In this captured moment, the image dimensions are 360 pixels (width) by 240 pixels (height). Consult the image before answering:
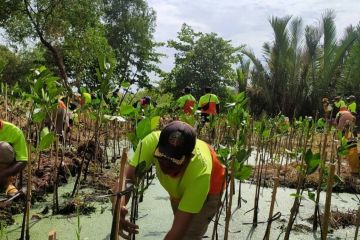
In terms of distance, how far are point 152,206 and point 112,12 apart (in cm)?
2082

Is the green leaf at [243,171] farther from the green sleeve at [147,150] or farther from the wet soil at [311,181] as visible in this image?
the wet soil at [311,181]

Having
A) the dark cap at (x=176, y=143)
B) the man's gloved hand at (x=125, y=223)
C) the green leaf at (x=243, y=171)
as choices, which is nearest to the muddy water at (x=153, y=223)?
the green leaf at (x=243, y=171)

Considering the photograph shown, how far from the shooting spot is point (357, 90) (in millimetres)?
16828

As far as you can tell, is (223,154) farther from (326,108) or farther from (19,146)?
(326,108)

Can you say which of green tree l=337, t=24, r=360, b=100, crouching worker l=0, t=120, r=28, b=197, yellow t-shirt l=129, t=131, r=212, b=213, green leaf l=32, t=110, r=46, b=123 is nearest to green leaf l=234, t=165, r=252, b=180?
yellow t-shirt l=129, t=131, r=212, b=213

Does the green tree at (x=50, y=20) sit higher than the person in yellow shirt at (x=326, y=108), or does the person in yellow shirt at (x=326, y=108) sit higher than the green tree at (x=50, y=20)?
the green tree at (x=50, y=20)

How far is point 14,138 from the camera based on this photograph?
129 inches

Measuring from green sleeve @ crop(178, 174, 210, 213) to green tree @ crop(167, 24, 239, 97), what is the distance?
1694 centimetres

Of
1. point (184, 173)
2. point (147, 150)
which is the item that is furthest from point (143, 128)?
point (184, 173)

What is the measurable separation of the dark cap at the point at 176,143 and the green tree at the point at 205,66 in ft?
55.8

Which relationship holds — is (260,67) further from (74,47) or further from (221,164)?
(221,164)

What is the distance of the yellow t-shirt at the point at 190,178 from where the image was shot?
1910 millimetres

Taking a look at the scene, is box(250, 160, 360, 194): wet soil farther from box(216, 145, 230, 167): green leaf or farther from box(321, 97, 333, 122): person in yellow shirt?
box(216, 145, 230, 167): green leaf

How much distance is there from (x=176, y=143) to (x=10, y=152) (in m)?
1.91
